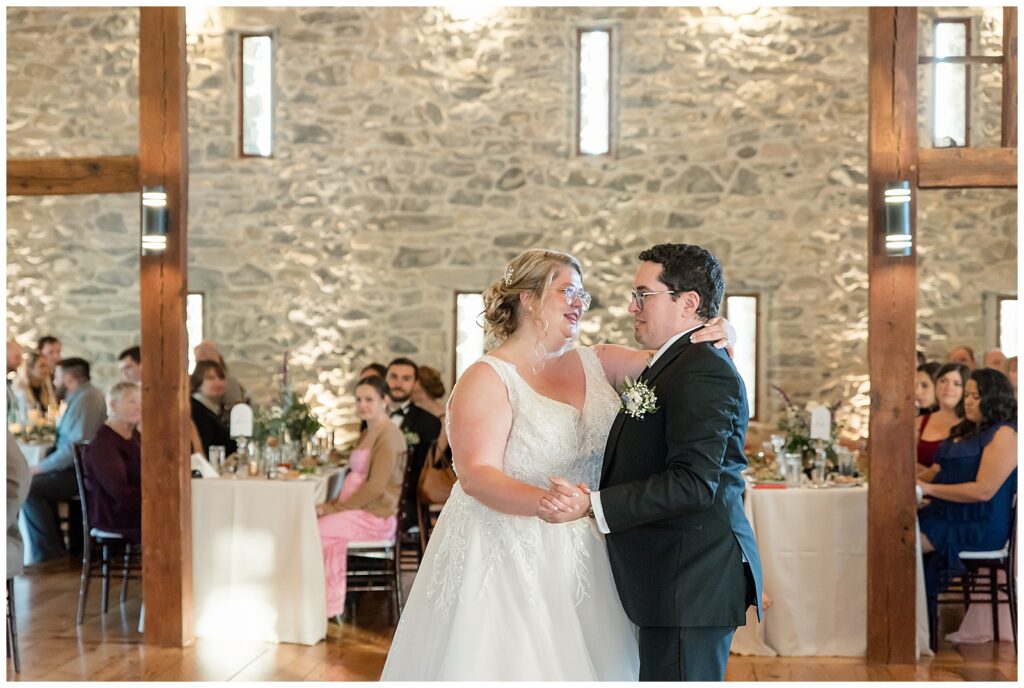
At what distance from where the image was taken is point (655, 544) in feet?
9.39

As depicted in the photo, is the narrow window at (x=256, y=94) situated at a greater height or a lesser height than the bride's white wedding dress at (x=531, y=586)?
greater

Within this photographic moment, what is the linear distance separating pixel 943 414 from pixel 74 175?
187 inches

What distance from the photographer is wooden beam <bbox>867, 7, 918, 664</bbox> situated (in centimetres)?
505

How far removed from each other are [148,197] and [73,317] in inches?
200

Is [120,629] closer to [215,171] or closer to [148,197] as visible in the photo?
[148,197]

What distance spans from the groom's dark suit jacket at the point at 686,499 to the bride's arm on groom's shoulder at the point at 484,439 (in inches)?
10.9

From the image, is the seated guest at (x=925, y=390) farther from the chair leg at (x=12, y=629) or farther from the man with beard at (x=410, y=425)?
the chair leg at (x=12, y=629)

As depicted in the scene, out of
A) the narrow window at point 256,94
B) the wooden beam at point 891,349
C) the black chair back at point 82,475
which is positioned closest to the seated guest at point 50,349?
the narrow window at point 256,94

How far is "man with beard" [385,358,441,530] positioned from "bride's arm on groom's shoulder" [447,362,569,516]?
3323 millimetres

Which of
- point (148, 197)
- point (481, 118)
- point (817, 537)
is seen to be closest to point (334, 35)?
point (481, 118)

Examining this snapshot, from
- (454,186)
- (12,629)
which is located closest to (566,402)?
(12,629)

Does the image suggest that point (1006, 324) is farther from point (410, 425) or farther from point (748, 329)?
point (410, 425)

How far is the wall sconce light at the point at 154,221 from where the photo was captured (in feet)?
17.9

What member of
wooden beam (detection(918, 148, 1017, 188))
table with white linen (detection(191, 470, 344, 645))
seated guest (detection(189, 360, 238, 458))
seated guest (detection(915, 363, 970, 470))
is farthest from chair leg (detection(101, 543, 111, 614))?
wooden beam (detection(918, 148, 1017, 188))
